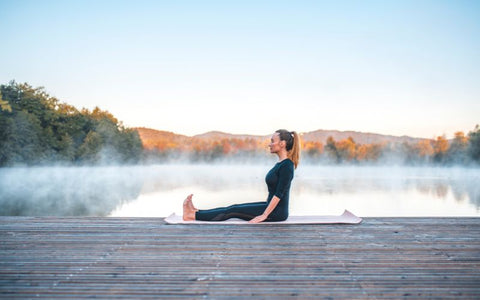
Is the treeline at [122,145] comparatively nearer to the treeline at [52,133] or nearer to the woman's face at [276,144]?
the treeline at [52,133]

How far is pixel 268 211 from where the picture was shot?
11.8 ft

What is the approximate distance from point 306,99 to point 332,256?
102 feet

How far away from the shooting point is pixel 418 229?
3.46 m

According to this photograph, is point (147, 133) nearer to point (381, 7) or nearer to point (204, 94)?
point (204, 94)

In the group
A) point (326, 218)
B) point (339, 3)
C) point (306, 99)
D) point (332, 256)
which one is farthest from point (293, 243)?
point (306, 99)

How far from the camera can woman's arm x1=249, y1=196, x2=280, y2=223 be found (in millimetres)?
3516

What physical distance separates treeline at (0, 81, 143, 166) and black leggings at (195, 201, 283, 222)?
21.5m

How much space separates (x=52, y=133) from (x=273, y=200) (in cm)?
3216

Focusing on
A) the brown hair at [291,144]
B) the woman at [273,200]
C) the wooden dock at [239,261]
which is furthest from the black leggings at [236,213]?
the brown hair at [291,144]

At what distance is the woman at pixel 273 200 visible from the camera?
11.7ft

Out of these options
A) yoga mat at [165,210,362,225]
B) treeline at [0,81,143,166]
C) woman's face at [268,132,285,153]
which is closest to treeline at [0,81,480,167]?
treeline at [0,81,143,166]

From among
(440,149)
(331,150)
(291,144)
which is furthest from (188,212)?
(331,150)

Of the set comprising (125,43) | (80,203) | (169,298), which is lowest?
(80,203)

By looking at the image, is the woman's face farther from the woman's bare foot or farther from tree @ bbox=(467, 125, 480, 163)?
tree @ bbox=(467, 125, 480, 163)
